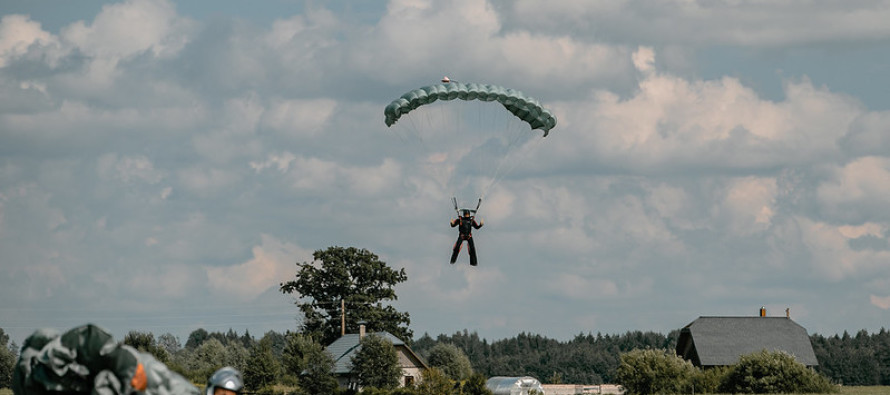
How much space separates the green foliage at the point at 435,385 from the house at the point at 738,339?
2943 centimetres

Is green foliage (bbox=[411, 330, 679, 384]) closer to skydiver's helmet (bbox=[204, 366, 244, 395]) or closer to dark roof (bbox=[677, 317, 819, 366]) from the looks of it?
dark roof (bbox=[677, 317, 819, 366])

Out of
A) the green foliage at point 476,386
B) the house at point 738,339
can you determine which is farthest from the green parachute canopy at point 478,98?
the house at point 738,339

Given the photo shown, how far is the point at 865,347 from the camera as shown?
15062 cm

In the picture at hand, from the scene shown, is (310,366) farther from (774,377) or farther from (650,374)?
(774,377)

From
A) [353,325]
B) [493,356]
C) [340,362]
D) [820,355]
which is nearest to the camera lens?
[340,362]

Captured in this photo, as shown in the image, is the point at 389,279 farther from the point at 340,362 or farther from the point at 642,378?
the point at 642,378

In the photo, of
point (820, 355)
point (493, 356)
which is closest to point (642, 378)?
point (820, 355)

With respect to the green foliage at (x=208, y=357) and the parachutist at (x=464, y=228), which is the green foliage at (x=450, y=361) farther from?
the parachutist at (x=464, y=228)

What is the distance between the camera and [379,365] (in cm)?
7294

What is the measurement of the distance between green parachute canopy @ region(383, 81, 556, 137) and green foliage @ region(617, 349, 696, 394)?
19.6 meters

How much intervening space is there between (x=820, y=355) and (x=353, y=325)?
259ft

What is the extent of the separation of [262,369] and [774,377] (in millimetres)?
30528

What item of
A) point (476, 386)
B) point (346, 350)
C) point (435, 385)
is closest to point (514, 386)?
point (435, 385)

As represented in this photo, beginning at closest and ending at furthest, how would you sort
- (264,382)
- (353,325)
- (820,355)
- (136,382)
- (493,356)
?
(136,382)
(264,382)
(353,325)
(820,355)
(493,356)
